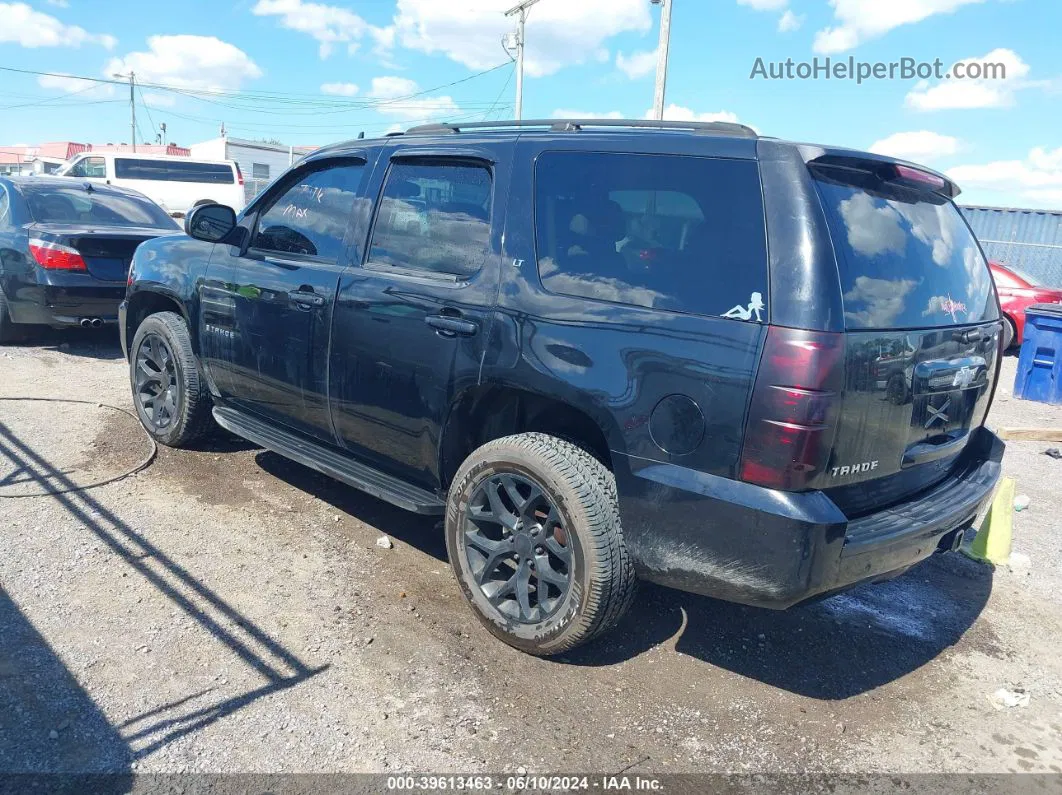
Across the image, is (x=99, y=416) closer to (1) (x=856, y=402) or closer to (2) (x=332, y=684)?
(2) (x=332, y=684)

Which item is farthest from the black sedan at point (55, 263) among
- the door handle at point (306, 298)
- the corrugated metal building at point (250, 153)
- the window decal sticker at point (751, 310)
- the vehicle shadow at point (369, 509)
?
the corrugated metal building at point (250, 153)

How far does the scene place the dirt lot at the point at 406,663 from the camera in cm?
267

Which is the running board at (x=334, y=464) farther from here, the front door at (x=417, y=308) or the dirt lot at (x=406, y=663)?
the dirt lot at (x=406, y=663)

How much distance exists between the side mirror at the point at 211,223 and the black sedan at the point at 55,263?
11.1ft

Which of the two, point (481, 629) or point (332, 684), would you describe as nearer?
point (332, 684)

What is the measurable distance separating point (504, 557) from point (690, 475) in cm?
96

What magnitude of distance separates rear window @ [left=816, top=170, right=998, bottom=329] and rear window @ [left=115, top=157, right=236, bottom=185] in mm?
23526

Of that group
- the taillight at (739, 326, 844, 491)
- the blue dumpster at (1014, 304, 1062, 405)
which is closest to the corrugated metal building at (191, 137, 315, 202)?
the blue dumpster at (1014, 304, 1062, 405)

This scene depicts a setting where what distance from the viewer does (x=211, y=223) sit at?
4.54 meters

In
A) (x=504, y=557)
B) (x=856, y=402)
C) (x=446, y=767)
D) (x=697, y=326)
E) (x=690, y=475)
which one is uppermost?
(x=697, y=326)

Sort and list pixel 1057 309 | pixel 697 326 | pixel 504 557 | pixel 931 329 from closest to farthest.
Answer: pixel 697 326 < pixel 931 329 < pixel 504 557 < pixel 1057 309

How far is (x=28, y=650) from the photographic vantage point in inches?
118

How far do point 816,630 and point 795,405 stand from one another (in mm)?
1645

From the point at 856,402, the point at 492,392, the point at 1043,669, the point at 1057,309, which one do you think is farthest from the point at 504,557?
the point at 1057,309
